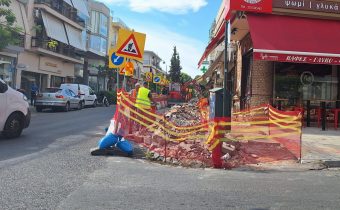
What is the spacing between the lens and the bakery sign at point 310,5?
50.6ft

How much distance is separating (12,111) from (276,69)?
32.2ft

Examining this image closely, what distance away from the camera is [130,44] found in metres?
12.4

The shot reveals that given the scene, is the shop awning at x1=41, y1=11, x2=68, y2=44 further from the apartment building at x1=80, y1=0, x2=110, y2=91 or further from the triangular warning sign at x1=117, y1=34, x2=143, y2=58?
the triangular warning sign at x1=117, y1=34, x2=143, y2=58

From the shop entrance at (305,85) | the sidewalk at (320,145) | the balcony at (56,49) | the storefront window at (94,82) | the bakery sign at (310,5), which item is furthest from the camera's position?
the storefront window at (94,82)

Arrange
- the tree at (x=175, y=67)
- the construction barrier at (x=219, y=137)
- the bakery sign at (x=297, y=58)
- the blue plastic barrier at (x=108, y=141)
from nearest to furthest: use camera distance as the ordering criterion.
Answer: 1. the construction barrier at (x=219, y=137)
2. the blue plastic barrier at (x=108, y=141)
3. the bakery sign at (x=297, y=58)
4. the tree at (x=175, y=67)

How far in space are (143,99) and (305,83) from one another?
22.3 ft

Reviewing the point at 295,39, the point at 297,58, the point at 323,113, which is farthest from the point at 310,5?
the point at 323,113

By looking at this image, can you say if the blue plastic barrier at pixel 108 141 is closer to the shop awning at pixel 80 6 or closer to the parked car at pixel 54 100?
the parked car at pixel 54 100

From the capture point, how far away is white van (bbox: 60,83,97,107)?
29403mm

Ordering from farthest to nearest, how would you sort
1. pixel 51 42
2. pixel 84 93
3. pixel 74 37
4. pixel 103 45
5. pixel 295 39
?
1. pixel 103 45
2. pixel 74 37
3. pixel 51 42
4. pixel 84 93
5. pixel 295 39

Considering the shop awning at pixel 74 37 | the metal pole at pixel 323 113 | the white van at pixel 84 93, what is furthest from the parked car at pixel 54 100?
the shop awning at pixel 74 37

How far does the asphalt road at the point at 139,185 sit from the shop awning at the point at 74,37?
38311mm

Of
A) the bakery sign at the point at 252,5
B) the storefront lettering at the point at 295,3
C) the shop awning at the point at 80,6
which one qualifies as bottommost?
the bakery sign at the point at 252,5

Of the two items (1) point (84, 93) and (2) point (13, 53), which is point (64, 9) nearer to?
(2) point (13, 53)
